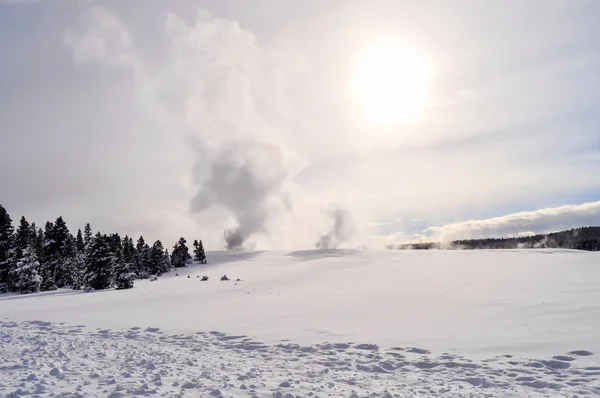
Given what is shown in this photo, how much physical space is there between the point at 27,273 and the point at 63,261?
534 inches

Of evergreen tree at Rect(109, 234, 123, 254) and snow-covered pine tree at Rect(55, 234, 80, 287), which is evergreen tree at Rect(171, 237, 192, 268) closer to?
evergreen tree at Rect(109, 234, 123, 254)

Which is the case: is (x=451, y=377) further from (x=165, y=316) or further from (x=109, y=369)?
(x=165, y=316)

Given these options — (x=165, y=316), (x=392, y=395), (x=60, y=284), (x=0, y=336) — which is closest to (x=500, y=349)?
(x=392, y=395)

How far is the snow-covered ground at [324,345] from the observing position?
9.98 meters

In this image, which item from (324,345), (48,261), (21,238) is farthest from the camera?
(48,261)

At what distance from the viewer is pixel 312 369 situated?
1169 cm

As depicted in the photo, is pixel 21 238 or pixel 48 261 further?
pixel 48 261

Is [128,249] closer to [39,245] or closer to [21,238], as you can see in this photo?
[39,245]

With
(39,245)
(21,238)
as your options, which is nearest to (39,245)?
(39,245)

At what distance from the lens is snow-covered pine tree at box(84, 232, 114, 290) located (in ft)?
149

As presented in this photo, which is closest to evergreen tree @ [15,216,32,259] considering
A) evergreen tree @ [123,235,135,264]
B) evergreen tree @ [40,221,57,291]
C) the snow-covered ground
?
evergreen tree @ [40,221,57,291]

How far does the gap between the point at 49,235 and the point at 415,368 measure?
71533 mm

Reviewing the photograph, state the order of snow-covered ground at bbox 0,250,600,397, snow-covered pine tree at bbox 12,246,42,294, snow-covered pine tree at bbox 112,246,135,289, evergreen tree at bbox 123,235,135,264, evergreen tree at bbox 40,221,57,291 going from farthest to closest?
evergreen tree at bbox 123,235,135,264
evergreen tree at bbox 40,221,57,291
snow-covered pine tree at bbox 12,246,42,294
snow-covered pine tree at bbox 112,246,135,289
snow-covered ground at bbox 0,250,600,397

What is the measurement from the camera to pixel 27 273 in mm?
45656
